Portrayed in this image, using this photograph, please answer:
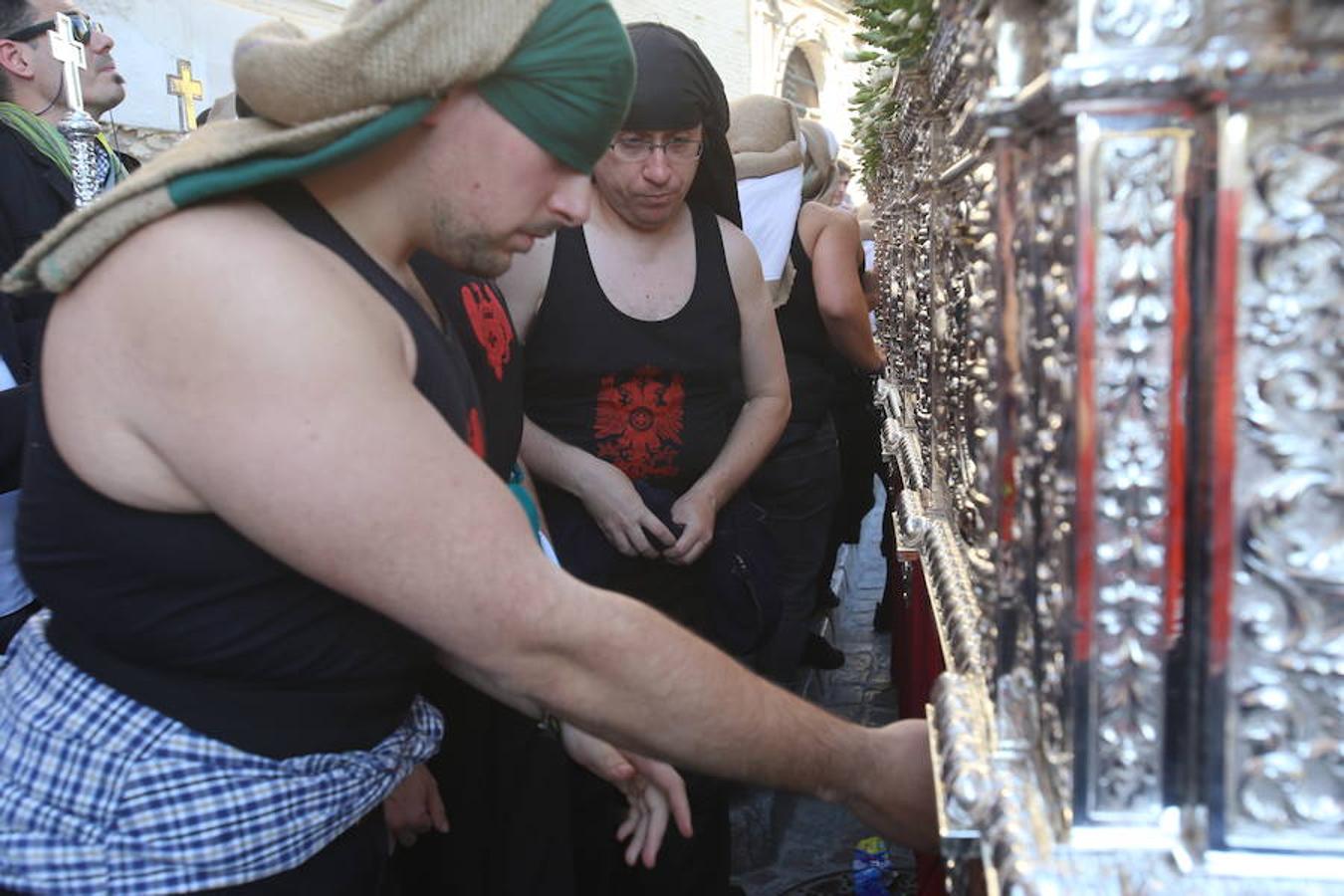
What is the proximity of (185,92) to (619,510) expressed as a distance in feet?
25.0

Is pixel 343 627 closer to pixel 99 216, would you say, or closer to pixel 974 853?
pixel 99 216

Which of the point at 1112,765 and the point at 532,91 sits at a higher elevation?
the point at 532,91

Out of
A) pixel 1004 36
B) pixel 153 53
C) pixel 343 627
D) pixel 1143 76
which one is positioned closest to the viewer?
pixel 1143 76

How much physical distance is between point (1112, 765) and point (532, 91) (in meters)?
0.87

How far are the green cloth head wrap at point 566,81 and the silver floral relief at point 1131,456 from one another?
0.60 meters

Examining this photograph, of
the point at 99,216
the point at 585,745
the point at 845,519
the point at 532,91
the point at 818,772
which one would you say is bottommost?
the point at 845,519

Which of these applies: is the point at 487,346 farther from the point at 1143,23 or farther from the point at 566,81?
→ the point at 1143,23

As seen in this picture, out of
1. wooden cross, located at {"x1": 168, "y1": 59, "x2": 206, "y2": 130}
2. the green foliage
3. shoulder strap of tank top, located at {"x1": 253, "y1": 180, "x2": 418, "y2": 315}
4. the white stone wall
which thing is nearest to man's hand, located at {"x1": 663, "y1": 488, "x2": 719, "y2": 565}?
the green foliage

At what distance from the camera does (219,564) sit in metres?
1.22

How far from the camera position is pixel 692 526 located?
2.60 meters

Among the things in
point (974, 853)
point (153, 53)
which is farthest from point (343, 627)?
point (153, 53)

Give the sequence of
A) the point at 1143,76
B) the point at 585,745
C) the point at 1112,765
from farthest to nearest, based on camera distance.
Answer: the point at 585,745, the point at 1112,765, the point at 1143,76

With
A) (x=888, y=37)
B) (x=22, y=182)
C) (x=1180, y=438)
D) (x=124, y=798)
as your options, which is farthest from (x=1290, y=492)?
(x=22, y=182)

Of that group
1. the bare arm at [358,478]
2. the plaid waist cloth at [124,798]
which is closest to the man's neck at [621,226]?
the bare arm at [358,478]
